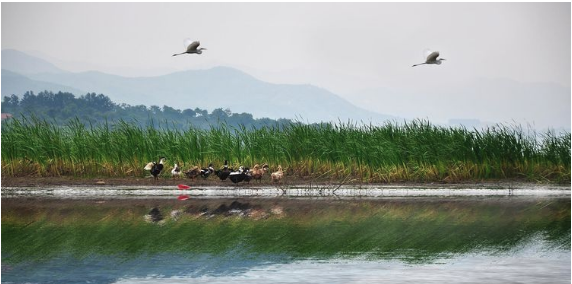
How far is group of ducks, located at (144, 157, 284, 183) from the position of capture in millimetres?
14461

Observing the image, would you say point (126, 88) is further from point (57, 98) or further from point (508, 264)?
point (508, 264)

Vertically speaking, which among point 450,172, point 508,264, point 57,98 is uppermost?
point 57,98

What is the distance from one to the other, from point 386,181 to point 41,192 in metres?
5.52

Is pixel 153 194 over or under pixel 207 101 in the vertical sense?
under

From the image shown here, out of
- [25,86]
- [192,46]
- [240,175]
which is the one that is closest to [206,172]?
[240,175]

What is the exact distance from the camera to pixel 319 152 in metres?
15.8

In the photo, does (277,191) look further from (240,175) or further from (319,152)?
(319,152)

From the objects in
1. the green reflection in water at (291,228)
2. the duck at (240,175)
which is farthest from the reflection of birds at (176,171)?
the green reflection in water at (291,228)

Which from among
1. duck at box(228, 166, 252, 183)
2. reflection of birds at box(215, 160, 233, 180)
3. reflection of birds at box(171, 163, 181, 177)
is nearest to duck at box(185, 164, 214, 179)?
reflection of birds at box(171, 163, 181, 177)

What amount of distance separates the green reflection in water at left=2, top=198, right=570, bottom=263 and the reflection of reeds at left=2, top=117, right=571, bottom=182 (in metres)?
2.21

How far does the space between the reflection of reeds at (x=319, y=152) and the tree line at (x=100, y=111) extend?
23.4 meters

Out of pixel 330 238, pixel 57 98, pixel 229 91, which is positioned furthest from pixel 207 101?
pixel 330 238

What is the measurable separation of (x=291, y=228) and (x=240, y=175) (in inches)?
154

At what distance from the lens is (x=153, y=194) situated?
A: 45.9 feet
